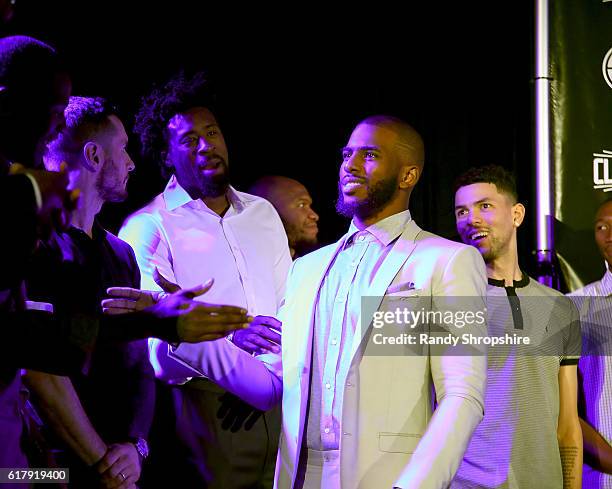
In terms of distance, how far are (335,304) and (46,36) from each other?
90.9 inches

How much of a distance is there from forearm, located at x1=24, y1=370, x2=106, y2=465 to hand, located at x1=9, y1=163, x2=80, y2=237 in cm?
100

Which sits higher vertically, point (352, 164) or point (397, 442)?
point (352, 164)

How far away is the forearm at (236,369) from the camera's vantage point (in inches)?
133

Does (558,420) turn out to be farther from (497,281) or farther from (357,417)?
(357,417)

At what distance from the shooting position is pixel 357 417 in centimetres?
304

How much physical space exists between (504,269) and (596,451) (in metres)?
0.95

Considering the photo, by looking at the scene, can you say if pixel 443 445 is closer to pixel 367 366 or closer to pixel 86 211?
pixel 367 366

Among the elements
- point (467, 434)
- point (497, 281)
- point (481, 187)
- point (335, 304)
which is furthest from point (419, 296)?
point (481, 187)

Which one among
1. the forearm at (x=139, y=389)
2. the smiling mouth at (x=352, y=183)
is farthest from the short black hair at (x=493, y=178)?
the forearm at (x=139, y=389)

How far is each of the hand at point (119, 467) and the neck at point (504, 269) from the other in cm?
196

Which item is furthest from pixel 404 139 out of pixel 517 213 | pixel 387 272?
pixel 517 213

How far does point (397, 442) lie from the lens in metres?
3.00

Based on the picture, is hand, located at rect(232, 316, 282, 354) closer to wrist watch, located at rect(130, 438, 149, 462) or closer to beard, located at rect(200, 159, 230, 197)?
wrist watch, located at rect(130, 438, 149, 462)

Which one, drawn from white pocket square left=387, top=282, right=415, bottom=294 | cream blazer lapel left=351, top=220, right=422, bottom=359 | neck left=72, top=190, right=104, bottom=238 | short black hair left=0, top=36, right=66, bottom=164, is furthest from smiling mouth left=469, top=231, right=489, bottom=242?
short black hair left=0, top=36, right=66, bottom=164
